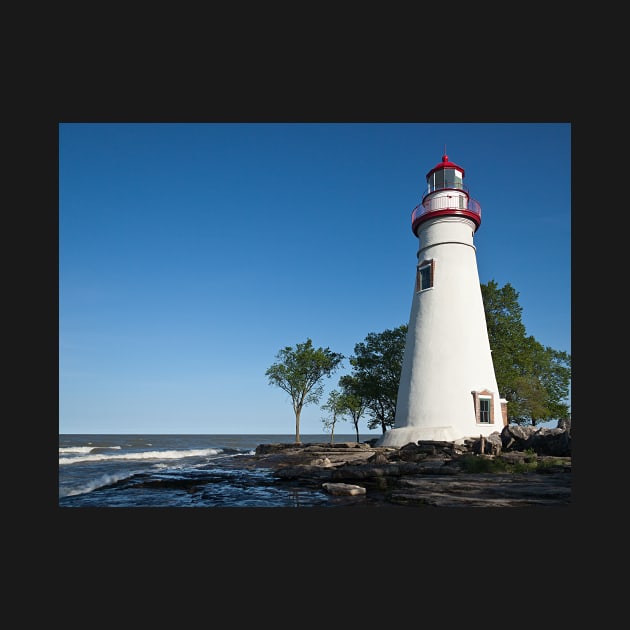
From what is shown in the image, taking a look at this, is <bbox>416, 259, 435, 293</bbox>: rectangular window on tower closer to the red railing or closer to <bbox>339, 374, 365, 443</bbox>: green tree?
the red railing

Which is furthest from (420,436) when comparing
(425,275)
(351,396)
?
(351,396)

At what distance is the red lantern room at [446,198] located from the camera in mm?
19203

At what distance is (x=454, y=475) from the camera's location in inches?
480

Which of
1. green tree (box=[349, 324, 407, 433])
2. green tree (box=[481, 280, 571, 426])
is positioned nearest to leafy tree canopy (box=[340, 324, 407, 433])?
green tree (box=[349, 324, 407, 433])

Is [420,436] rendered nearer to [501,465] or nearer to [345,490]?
[501,465]

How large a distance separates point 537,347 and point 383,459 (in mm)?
18318

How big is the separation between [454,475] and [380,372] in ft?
63.0

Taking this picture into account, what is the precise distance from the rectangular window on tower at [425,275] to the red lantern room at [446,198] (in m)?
2.05

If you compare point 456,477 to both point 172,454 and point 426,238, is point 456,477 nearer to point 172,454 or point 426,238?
point 426,238

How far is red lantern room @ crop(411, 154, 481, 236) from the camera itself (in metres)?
19.2

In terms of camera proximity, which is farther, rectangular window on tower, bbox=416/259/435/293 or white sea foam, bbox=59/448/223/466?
white sea foam, bbox=59/448/223/466

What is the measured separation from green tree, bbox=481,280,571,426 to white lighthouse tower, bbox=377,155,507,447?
5.57m

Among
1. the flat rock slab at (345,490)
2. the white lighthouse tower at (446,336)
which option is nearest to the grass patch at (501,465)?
the white lighthouse tower at (446,336)

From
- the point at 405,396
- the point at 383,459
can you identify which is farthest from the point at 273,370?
the point at 383,459
